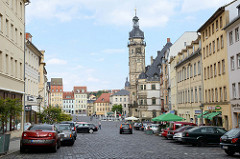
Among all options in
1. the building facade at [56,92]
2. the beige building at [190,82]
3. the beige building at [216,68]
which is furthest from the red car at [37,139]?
the building facade at [56,92]

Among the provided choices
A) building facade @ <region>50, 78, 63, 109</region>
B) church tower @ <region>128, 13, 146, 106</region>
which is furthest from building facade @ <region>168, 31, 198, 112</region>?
building facade @ <region>50, 78, 63, 109</region>

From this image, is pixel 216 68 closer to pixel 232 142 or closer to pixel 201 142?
pixel 201 142

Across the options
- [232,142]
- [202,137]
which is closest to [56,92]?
[202,137]

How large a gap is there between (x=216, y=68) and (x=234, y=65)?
5.38 meters

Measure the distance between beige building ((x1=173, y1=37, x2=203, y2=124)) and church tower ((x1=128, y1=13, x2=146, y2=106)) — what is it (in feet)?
216

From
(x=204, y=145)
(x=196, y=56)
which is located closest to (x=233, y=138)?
(x=204, y=145)

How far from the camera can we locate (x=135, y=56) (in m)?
127

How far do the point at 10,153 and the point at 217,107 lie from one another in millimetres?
24780

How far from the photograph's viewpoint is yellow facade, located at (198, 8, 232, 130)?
121 ft

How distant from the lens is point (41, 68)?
190ft

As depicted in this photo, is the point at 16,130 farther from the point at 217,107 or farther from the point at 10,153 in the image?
the point at 217,107

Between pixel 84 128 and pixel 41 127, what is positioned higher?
pixel 41 127

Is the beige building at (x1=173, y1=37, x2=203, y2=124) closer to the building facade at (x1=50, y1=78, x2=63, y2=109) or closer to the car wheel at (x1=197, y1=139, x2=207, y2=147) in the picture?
the car wheel at (x1=197, y1=139, x2=207, y2=147)

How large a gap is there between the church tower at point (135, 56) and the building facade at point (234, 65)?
299ft
